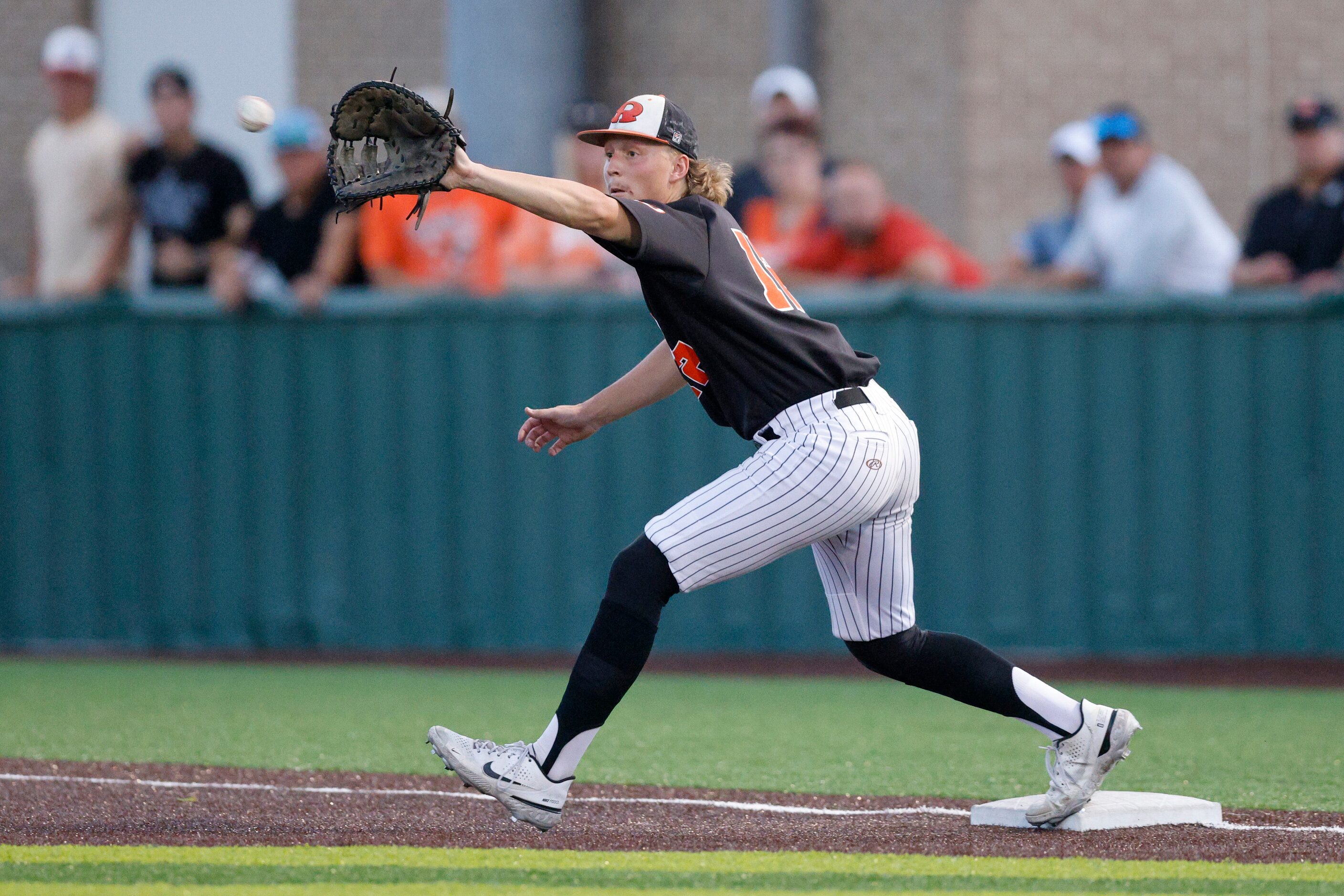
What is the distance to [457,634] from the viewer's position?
8.69 m

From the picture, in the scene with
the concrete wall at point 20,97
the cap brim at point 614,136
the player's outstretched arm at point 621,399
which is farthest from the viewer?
the concrete wall at point 20,97

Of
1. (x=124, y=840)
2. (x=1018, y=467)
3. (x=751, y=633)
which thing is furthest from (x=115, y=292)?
(x=124, y=840)

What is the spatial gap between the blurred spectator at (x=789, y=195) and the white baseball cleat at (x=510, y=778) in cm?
506

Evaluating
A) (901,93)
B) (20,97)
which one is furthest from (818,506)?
(20,97)

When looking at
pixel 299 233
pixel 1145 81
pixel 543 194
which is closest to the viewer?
pixel 543 194

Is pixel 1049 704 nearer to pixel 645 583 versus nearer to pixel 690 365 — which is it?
pixel 645 583

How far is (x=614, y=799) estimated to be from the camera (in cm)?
500

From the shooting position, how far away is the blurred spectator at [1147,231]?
331 inches

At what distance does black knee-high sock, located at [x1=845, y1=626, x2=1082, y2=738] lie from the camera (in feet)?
14.5

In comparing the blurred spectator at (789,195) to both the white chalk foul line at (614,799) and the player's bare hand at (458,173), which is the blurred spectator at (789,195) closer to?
the white chalk foul line at (614,799)

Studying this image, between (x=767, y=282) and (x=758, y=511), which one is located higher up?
(x=767, y=282)

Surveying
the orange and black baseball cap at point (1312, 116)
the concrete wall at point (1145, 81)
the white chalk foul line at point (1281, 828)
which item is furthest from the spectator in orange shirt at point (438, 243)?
the white chalk foul line at point (1281, 828)

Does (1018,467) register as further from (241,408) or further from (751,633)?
(241,408)

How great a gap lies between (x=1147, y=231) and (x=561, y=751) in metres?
5.26
